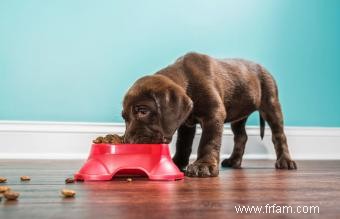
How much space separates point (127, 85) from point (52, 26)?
662 mm

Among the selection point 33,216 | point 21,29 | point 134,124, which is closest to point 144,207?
point 33,216

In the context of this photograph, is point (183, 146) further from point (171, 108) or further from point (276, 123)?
point (276, 123)

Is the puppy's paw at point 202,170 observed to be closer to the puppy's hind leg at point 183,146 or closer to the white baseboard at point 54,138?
the puppy's hind leg at point 183,146

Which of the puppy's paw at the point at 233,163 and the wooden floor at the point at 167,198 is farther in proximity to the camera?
the puppy's paw at the point at 233,163

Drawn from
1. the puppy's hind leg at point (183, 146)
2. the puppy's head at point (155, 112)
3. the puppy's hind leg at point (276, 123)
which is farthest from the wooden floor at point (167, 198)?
the puppy's hind leg at point (276, 123)

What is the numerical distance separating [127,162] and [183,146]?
63cm

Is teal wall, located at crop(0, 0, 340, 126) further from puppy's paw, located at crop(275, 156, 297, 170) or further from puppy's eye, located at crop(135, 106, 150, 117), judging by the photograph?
puppy's eye, located at crop(135, 106, 150, 117)

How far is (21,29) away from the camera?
2.92 meters

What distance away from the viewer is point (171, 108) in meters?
1.83

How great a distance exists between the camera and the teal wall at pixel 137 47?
9.56 feet

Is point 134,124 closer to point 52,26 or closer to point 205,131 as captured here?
point 205,131

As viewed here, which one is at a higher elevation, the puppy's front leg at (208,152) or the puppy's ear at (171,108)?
the puppy's ear at (171,108)

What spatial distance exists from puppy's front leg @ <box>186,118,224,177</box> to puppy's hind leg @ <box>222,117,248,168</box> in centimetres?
64

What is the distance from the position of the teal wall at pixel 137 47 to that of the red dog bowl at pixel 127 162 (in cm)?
129
